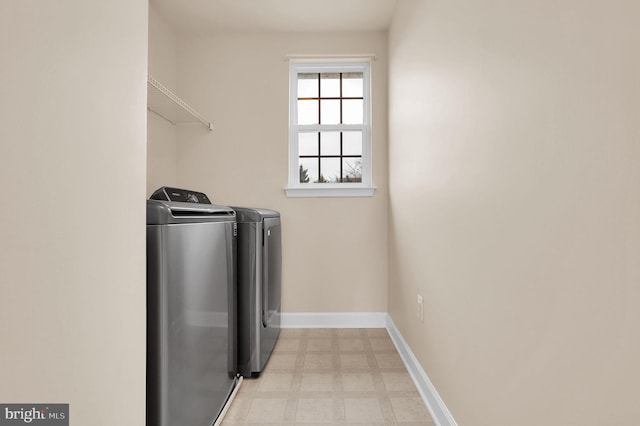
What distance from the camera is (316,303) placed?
9.55 feet

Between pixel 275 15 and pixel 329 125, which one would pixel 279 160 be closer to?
pixel 329 125

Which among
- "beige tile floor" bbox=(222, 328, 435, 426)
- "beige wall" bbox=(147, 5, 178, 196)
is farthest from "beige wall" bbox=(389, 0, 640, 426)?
"beige wall" bbox=(147, 5, 178, 196)

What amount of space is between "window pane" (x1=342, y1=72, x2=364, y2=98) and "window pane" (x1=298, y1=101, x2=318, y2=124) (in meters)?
0.28

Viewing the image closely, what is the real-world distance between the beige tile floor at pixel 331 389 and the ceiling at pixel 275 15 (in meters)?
2.41

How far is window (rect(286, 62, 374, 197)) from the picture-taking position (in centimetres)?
298

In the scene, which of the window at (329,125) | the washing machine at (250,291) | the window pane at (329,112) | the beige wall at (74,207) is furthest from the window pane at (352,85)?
the beige wall at (74,207)

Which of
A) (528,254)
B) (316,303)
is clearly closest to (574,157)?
(528,254)

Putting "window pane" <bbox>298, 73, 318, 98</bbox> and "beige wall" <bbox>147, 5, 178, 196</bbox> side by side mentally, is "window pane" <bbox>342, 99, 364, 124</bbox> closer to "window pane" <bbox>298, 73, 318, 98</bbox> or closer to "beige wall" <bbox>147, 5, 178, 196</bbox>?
"window pane" <bbox>298, 73, 318, 98</bbox>

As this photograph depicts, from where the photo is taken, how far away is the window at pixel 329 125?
2.98m

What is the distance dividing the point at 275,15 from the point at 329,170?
125 cm

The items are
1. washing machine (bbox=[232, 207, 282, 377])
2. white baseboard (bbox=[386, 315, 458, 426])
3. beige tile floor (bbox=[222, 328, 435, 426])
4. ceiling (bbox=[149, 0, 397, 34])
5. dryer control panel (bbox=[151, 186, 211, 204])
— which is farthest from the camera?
ceiling (bbox=[149, 0, 397, 34])

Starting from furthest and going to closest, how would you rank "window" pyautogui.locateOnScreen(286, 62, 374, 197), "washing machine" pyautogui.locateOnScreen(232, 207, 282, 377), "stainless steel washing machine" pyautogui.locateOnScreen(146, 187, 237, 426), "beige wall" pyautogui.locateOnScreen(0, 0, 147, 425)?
"window" pyautogui.locateOnScreen(286, 62, 374, 197) → "washing machine" pyautogui.locateOnScreen(232, 207, 282, 377) → "stainless steel washing machine" pyautogui.locateOnScreen(146, 187, 237, 426) → "beige wall" pyautogui.locateOnScreen(0, 0, 147, 425)

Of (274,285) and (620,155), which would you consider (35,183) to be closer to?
(620,155)

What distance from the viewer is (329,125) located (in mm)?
3002
